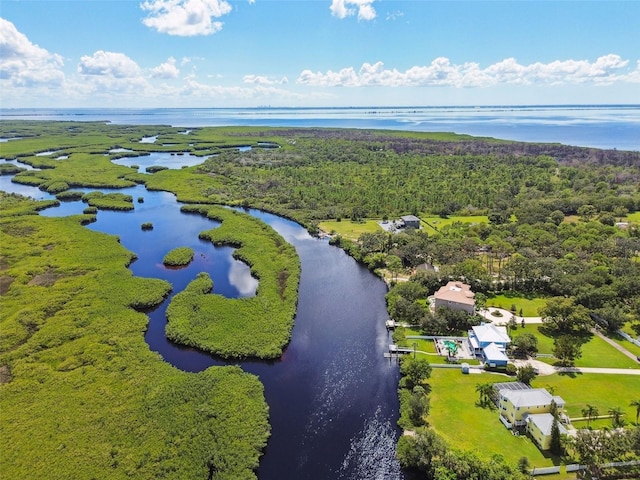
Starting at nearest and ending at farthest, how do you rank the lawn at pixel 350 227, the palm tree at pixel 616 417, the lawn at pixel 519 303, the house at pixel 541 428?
the house at pixel 541 428
the palm tree at pixel 616 417
the lawn at pixel 519 303
the lawn at pixel 350 227

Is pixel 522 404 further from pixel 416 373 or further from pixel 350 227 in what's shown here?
pixel 350 227

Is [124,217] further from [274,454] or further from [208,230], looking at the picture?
[274,454]

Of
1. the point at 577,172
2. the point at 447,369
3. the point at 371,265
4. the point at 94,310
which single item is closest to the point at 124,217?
the point at 94,310

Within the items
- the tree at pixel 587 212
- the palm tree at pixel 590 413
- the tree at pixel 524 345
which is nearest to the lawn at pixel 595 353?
the tree at pixel 524 345

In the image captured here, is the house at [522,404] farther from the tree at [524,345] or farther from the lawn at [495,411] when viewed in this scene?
the tree at [524,345]

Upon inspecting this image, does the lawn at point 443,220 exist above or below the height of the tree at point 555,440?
below

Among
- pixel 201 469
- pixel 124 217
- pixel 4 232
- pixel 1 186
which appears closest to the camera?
pixel 201 469
